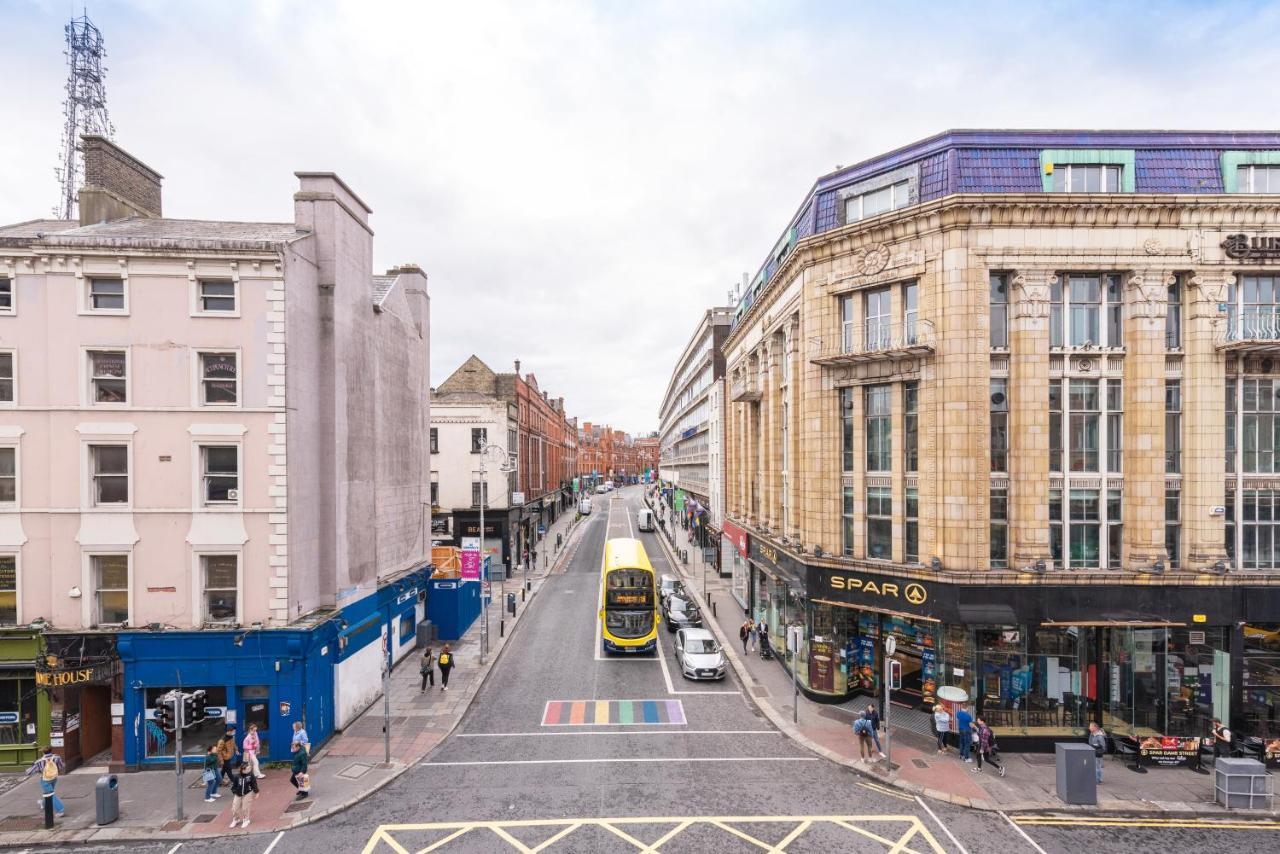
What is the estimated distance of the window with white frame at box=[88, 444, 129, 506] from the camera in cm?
1716

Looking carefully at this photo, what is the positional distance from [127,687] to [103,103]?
131 feet

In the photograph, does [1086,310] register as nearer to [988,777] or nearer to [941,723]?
[941,723]

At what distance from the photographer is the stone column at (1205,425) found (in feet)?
57.7

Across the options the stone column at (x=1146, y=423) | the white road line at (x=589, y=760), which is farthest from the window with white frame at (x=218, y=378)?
the stone column at (x=1146, y=423)

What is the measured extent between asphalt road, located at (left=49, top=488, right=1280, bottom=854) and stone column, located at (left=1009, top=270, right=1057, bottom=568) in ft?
23.9

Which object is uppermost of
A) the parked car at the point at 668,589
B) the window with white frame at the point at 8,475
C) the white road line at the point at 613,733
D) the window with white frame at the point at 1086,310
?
the window with white frame at the point at 1086,310

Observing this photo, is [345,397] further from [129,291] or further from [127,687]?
[127,687]

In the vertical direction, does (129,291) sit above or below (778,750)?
above

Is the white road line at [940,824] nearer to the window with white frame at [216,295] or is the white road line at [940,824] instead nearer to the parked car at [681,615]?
the parked car at [681,615]

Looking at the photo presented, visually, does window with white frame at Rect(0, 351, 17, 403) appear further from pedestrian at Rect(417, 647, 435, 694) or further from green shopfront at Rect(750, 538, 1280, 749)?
green shopfront at Rect(750, 538, 1280, 749)

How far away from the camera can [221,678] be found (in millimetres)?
16641

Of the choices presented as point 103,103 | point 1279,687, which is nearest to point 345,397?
point 1279,687

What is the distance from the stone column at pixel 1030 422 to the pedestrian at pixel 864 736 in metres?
6.64

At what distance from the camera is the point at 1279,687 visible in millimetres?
17688
